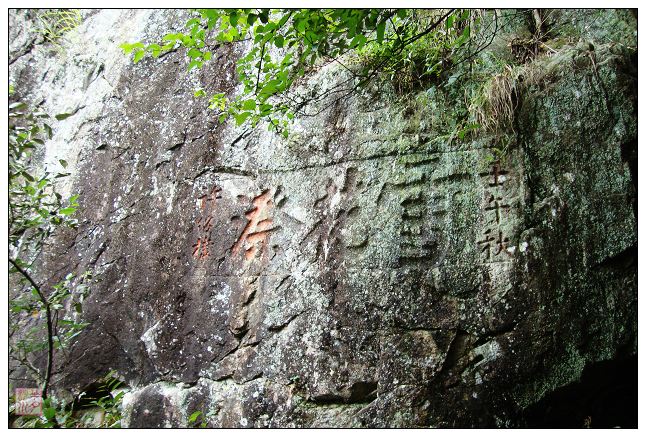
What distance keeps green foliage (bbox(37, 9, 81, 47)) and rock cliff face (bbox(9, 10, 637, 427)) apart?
335 centimetres

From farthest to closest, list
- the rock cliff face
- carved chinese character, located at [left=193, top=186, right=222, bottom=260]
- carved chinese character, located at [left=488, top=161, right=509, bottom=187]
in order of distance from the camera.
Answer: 1. carved chinese character, located at [left=193, top=186, right=222, bottom=260]
2. carved chinese character, located at [left=488, top=161, right=509, bottom=187]
3. the rock cliff face

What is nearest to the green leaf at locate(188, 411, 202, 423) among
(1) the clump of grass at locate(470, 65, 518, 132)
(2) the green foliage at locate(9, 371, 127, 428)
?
(2) the green foliage at locate(9, 371, 127, 428)

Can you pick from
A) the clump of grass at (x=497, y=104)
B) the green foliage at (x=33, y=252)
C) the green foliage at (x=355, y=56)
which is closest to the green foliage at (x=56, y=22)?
the green foliage at (x=33, y=252)

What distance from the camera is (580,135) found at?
324 centimetres

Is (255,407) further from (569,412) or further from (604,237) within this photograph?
(604,237)

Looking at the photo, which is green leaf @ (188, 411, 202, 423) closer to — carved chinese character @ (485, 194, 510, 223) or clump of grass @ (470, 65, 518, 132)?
carved chinese character @ (485, 194, 510, 223)

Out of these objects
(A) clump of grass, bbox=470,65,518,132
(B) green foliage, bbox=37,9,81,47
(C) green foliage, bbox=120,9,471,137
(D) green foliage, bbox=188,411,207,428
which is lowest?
(D) green foliage, bbox=188,411,207,428

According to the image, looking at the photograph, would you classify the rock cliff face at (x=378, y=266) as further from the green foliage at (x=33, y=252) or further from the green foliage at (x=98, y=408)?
the green foliage at (x=33, y=252)

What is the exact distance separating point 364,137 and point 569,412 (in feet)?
7.95

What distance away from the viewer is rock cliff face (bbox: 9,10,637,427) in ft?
9.91

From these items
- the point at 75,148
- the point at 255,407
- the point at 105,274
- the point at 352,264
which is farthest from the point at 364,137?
the point at 75,148

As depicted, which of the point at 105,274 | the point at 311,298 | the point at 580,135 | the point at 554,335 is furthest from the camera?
the point at 105,274

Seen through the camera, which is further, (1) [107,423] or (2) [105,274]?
(2) [105,274]

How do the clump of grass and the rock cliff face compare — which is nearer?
the rock cliff face
